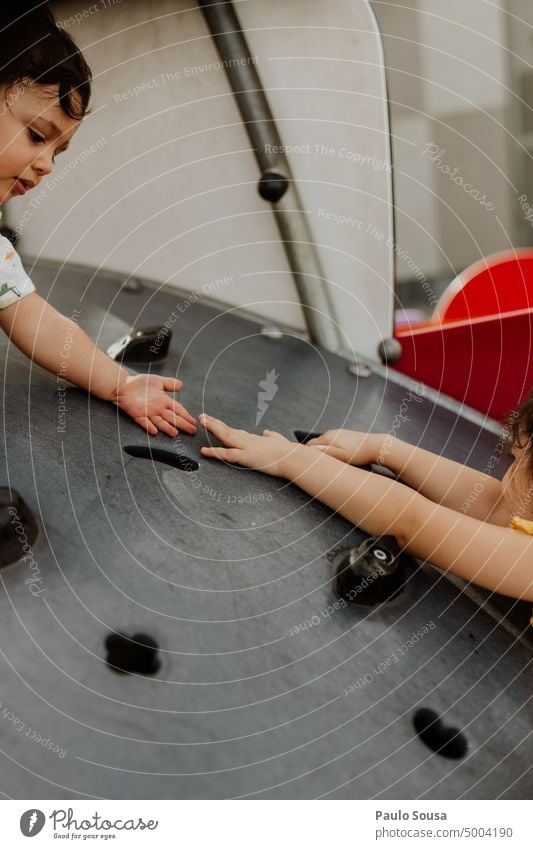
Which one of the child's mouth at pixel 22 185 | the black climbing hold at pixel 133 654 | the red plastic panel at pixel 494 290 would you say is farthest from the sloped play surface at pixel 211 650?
the red plastic panel at pixel 494 290

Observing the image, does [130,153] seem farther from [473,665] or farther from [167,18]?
[473,665]

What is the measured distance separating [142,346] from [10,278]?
0.27 ft

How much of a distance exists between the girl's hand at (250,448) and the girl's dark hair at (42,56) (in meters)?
0.19

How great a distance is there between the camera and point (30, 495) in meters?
0.33

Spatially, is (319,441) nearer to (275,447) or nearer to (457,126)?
(275,447)

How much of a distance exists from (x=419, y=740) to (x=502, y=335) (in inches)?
10.2

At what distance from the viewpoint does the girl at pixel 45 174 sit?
36cm

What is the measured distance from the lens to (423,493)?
0.41m

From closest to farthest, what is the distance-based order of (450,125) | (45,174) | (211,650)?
1. (211,650)
2. (45,174)
3. (450,125)

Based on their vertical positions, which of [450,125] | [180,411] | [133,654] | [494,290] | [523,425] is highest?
[450,125]

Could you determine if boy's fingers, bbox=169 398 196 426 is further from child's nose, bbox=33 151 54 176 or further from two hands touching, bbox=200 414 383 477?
child's nose, bbox=33 151 54 176

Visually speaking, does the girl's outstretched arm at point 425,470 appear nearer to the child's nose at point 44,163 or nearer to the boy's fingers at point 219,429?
the boy's fingers at point 219,429
